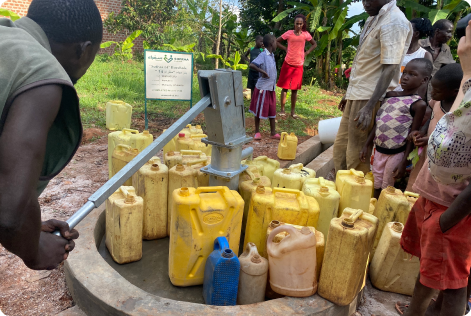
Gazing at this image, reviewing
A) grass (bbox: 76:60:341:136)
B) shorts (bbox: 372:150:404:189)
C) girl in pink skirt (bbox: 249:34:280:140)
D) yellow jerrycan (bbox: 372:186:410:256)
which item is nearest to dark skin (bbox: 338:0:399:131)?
shorts (bbox: 372:150:404:189)

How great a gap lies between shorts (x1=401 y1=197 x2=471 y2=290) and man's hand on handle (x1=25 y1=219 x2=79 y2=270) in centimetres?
161

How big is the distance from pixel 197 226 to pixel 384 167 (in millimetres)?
2004

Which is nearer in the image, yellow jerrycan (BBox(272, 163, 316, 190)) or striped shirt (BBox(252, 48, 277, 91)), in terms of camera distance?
yellow jerrycan (BBox(272, 163, 316, 190))

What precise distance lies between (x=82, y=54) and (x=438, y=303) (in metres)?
2.18

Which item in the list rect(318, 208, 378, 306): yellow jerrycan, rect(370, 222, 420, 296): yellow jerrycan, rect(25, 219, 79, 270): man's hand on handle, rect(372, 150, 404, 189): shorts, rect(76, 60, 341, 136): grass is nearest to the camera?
rect(25, 219, 79, 270): man's hand on handle

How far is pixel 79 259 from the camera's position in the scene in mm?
2020

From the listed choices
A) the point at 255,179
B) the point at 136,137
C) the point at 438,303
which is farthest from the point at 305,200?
the point at 136,137

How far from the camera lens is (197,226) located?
2.10m

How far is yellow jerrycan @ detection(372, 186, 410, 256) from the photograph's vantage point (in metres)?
2.45

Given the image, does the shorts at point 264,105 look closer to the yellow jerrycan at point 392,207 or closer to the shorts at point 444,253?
the yellow jerrycan at point 392,207

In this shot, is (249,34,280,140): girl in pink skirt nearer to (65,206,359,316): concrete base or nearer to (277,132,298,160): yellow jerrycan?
(277,132,298,160): yellow jerrycan

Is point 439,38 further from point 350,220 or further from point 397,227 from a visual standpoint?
point 350,220

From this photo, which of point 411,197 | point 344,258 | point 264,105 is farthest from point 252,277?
point 264,105

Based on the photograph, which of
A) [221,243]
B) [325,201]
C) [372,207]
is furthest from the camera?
[372,207]
